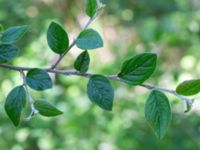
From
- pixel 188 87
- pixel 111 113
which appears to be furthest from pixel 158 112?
pixel 111 113

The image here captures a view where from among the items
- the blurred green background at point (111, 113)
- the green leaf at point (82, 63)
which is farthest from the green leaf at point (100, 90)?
the blurred green background at point (111, 113)

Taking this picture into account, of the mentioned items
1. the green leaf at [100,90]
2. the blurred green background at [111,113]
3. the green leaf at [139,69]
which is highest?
the green leaf at [139,69]

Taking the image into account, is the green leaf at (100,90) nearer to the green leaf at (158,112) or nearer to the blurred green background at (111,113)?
the green leaf at (158,112)

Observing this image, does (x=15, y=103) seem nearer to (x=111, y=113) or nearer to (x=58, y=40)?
(x=58, y=40)

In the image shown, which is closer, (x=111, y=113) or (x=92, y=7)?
(x=92, y=7)

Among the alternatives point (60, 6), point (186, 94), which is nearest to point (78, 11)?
point (60, 6)

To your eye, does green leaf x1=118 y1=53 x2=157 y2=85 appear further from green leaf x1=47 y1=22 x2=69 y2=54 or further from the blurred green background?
the blurred green background
